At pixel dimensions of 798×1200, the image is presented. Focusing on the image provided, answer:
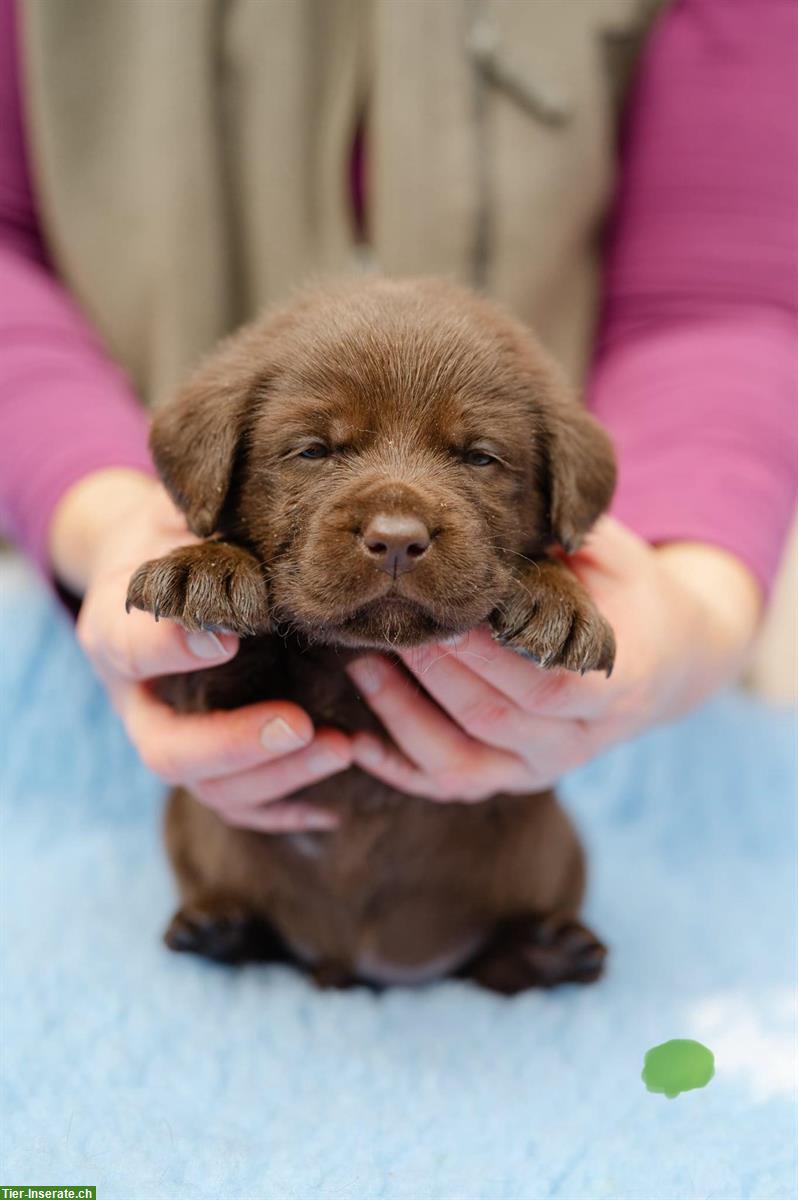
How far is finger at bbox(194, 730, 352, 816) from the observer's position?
1.69 m

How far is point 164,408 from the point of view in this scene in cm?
171

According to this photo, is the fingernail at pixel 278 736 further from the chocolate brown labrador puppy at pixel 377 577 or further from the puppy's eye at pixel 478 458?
the puppy's eye at pixel 478 458

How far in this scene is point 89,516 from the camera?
2.07 m

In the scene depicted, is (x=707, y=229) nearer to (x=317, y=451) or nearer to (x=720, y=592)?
(x=720, y=592)

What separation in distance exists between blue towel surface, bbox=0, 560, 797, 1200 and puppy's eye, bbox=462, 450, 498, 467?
0.88 meters

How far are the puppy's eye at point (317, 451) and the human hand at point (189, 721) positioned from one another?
0.85 ft

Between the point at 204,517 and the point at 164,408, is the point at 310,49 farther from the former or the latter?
the point at 204,517

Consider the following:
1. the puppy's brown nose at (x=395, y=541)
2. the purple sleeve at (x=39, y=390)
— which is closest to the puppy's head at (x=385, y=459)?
the puppy's brown nose at (x=395, y=541)

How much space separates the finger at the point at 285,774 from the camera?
1687mm

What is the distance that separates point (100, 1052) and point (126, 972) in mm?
224

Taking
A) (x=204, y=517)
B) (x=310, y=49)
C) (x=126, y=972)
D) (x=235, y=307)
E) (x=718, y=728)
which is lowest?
(x=718, y=728)

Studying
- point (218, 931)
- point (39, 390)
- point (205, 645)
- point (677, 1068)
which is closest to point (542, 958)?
point (677, 1068)

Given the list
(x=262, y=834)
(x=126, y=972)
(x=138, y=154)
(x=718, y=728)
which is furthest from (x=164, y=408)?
(x=718, y=728)

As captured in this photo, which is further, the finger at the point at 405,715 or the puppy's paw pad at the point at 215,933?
the puppy's paw pad at the point at 215,933
